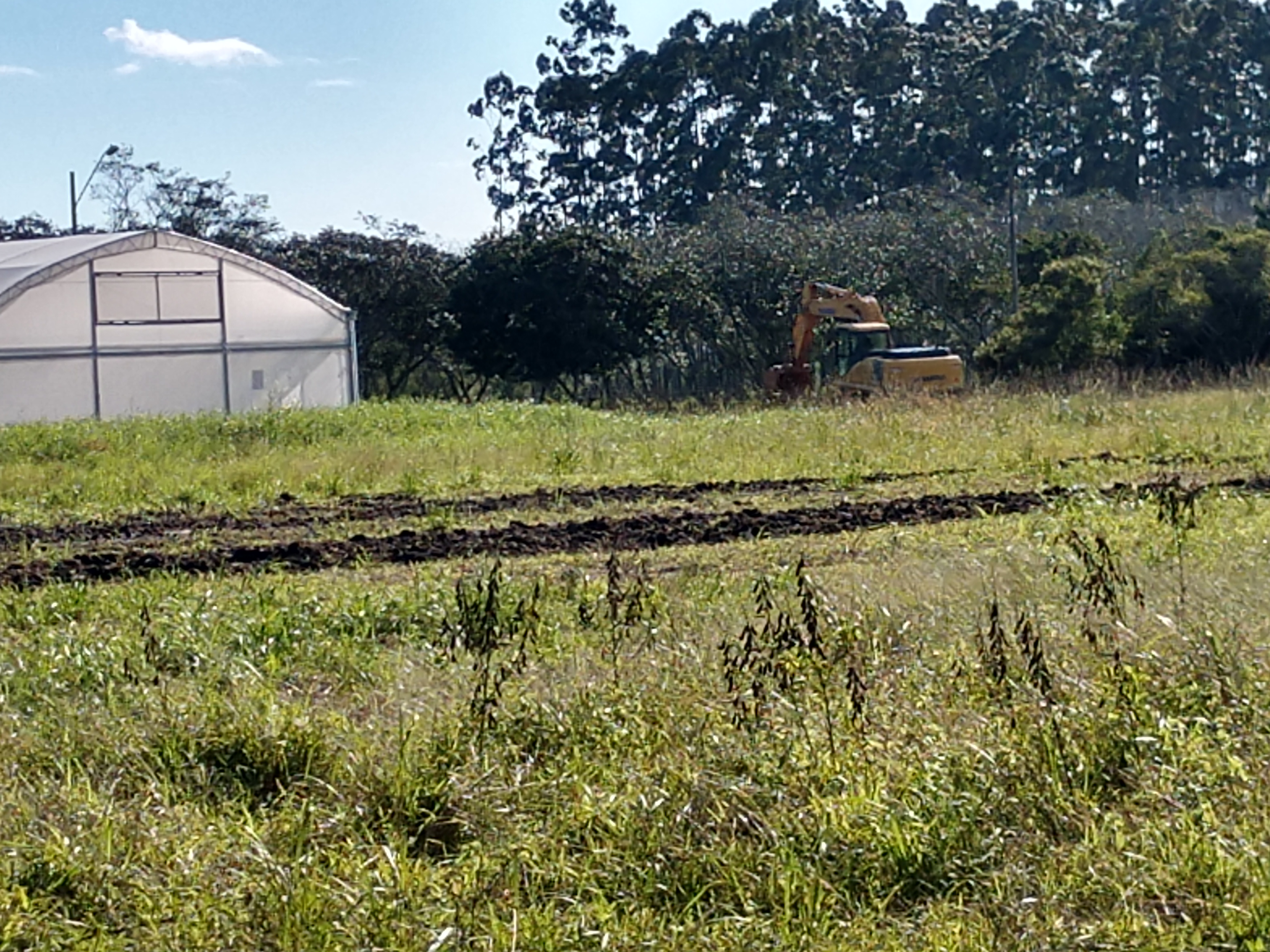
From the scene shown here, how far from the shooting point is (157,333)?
30.1m

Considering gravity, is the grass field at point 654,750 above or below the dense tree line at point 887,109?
below

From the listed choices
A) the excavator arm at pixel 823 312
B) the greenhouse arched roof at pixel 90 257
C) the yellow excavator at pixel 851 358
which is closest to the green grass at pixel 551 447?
the greenhouse arched roof at pixel 90 257

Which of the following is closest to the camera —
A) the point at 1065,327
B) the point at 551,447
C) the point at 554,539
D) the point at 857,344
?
the point at 554,539

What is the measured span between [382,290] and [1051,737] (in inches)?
1519

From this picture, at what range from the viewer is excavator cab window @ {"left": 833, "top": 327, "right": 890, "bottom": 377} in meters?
33.3

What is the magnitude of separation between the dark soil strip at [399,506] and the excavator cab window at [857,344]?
50.0ft

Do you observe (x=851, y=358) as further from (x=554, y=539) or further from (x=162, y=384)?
(x=554, y=539)

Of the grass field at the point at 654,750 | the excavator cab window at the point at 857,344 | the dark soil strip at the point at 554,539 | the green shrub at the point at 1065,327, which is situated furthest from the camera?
the green shrub at the point at 1065,327

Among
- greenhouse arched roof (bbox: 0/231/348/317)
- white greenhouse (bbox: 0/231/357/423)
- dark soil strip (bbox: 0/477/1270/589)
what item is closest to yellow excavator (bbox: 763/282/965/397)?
white greenhouse (bbox: 0/231/357/423)

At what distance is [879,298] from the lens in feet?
147

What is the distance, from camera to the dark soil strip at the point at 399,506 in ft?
47.3

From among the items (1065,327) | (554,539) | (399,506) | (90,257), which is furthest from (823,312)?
(554,539)

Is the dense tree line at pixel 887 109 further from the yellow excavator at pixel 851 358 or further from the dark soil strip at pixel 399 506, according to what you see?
the dark soil strip at pixel 399 506

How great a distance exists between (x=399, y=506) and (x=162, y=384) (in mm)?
15552
